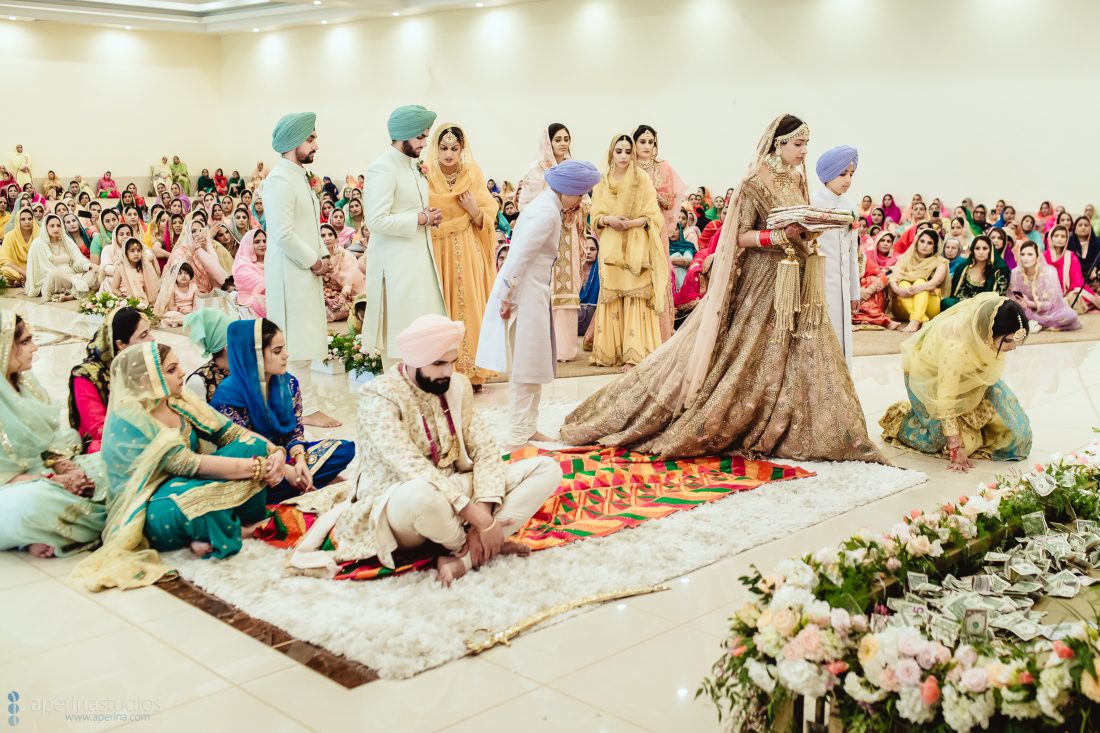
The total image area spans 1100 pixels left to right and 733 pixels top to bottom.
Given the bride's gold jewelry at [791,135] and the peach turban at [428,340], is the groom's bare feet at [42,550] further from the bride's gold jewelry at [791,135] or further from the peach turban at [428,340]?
the bride's gold jewelry at [791,135]

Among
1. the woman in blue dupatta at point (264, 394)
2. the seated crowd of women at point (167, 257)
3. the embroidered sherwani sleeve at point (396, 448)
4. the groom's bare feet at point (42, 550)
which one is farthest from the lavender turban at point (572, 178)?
the seated crowd of women at point (167, 257)

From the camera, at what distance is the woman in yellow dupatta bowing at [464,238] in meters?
5.75

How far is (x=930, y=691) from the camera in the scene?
182cm

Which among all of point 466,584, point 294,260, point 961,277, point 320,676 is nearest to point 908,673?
point 320,676

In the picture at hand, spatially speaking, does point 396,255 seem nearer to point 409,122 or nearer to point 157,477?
point 409,122

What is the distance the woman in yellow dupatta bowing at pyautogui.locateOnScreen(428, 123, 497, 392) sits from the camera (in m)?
5.75

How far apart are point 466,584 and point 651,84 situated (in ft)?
41.1

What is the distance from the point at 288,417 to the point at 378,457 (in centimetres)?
95

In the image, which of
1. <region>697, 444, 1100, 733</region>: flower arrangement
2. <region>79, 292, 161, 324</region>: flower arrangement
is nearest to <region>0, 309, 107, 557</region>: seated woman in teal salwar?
<region>697, 444, 1100, 733</region>: flower arrangement

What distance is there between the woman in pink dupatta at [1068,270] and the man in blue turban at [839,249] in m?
5.64

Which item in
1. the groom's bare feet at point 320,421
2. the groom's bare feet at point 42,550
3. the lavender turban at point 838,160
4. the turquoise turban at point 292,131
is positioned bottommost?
the groom's bare feet at point 42,550

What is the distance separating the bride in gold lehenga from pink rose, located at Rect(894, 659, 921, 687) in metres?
2.61

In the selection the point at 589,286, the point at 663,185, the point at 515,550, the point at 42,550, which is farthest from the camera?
the point at 589,286

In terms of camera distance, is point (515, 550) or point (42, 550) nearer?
point (515, 550)
